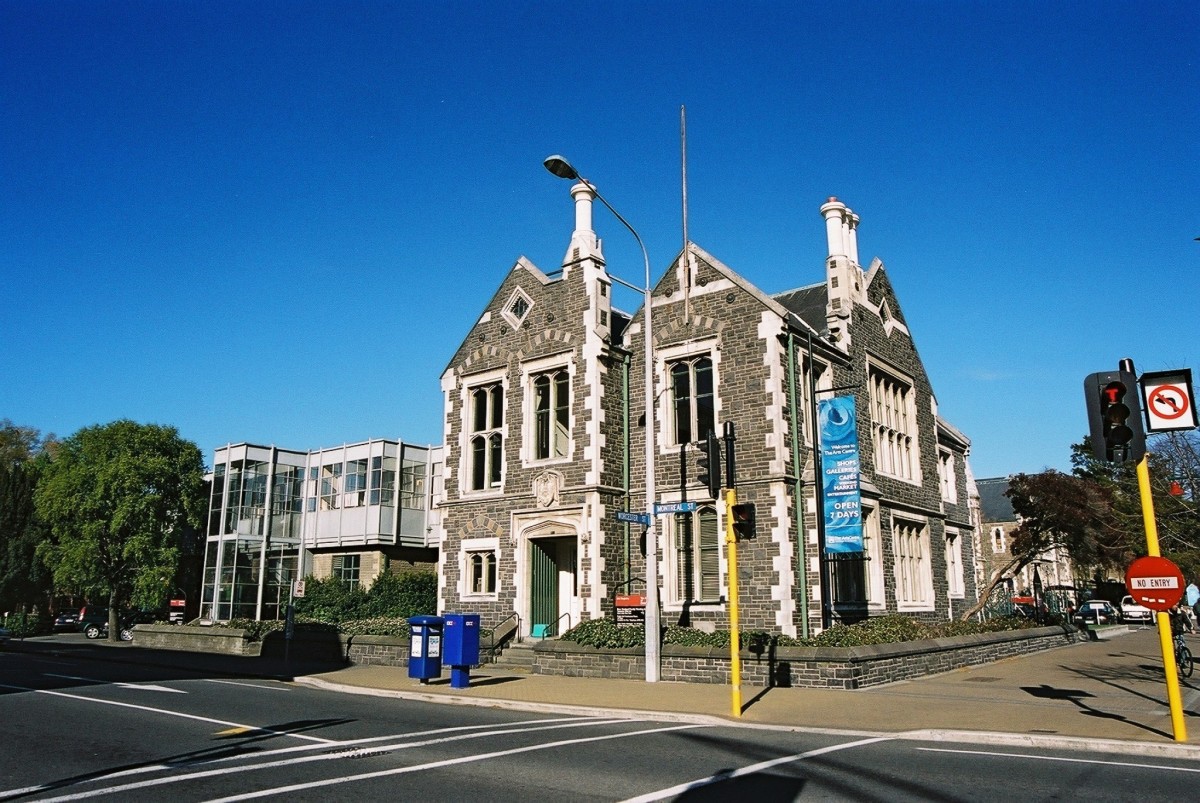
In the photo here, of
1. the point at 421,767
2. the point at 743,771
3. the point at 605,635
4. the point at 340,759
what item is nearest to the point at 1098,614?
the point at 605,635

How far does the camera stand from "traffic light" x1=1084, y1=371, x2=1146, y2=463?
10938 mm

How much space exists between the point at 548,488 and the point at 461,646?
6360 millimetres

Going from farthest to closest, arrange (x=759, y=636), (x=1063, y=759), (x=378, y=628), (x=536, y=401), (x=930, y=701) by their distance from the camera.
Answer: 1. (x=378, y=628)
2. (x=536, y=401)
3. (x=759, y=636)
4. (x=930, y=701)
5. (x=1063, y=759)

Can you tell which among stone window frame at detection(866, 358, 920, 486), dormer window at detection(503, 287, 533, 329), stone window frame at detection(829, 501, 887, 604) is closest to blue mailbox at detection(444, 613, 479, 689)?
A: stone window frame at detection(829, 501, 887, 604)

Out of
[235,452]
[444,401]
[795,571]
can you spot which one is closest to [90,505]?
[235,452]

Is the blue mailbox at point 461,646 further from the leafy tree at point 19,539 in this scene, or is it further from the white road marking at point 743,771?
the leafy tree at point 19,539

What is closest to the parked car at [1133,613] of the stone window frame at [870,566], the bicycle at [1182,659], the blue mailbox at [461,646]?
the stone window frame at [870,566]

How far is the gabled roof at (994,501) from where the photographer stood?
8444cm

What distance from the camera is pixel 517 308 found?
26.2 meters

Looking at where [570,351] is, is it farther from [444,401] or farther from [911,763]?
[911,763]

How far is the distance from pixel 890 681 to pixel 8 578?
5242cm

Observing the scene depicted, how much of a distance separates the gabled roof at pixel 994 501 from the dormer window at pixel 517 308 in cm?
Result: 7082

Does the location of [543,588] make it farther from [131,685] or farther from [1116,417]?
[1116,417]

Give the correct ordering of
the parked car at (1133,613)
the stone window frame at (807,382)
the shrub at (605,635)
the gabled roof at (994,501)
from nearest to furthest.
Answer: the shrub at (605,635)
the stone window frame at (807,382)
the parked car at (1133,613)
the gabled roof at (994,501)
